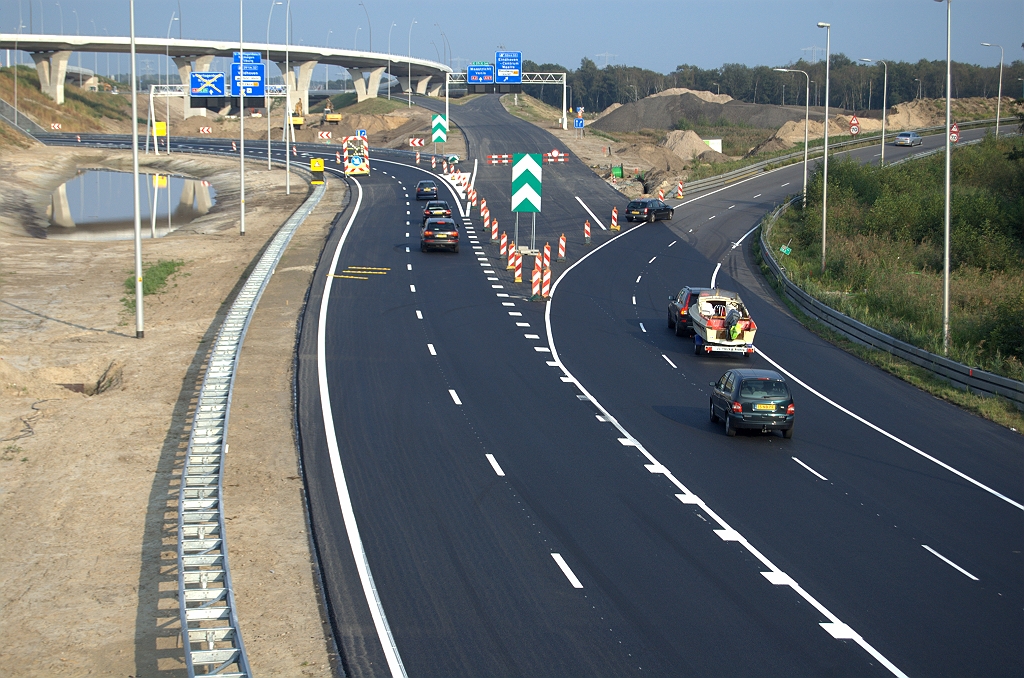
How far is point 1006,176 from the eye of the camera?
69938mm

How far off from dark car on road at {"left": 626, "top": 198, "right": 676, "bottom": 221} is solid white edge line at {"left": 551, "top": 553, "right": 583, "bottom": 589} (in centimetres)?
4610

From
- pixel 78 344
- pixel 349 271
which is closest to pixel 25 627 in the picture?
pixel 78 344

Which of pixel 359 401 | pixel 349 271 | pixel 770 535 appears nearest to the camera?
pixel 770 535

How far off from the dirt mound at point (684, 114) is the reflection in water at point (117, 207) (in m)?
66.4

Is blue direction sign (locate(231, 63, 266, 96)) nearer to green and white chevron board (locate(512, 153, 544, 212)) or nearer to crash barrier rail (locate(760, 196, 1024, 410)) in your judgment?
green and white chevron board (locate(512, 153, 544, 212))

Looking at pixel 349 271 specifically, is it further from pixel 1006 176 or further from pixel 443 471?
pixel 1006 176

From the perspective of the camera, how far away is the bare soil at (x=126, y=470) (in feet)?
45.2

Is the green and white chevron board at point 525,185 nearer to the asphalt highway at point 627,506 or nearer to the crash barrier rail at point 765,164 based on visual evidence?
the asphalt highway at point 627,506

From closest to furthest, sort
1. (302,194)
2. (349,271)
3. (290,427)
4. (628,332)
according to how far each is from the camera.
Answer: (290,427)
(628,332)
(349,271)
(302,194)

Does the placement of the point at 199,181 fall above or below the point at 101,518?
above

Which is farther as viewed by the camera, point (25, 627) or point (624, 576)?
point (624, 576)

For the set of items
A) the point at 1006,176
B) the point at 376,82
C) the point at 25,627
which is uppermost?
the point at 376,82

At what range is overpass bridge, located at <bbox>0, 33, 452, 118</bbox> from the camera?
128000 mm

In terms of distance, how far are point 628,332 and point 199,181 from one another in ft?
209
